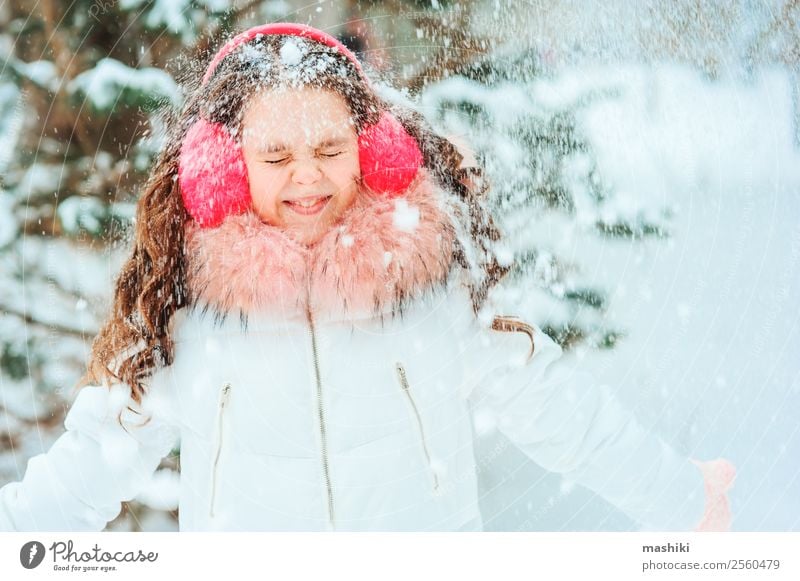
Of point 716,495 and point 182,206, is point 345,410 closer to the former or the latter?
point 182,206

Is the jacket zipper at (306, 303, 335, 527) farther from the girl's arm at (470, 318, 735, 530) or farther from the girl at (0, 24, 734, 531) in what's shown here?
the girl's arm at (470, 318, 735, 530)

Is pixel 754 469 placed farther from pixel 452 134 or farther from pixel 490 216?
pixel 452 134

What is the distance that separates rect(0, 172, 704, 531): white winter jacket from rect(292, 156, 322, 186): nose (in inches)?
2.5

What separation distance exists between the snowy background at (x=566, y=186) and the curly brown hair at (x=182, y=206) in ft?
0.12

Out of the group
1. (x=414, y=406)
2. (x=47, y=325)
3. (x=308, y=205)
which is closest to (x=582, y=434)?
(x=414, y=406)

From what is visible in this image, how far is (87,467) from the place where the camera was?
33.8 inches

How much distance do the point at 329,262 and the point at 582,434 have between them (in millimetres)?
356

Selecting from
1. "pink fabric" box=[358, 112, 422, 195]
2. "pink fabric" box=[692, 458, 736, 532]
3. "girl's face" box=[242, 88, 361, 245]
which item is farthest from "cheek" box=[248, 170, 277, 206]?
"pink fabric" box=[692, 458, 736, 532]

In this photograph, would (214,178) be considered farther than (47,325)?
No

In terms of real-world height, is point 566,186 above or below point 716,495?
above

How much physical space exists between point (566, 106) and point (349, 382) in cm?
44

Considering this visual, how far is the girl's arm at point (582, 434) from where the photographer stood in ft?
2.82

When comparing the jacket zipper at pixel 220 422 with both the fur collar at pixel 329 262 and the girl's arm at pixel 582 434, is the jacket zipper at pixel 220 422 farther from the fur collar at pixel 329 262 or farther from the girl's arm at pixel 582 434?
the girl's arm at pixel 582 434

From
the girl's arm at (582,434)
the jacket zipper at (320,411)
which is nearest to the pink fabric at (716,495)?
the girl's arm at (582,434)
